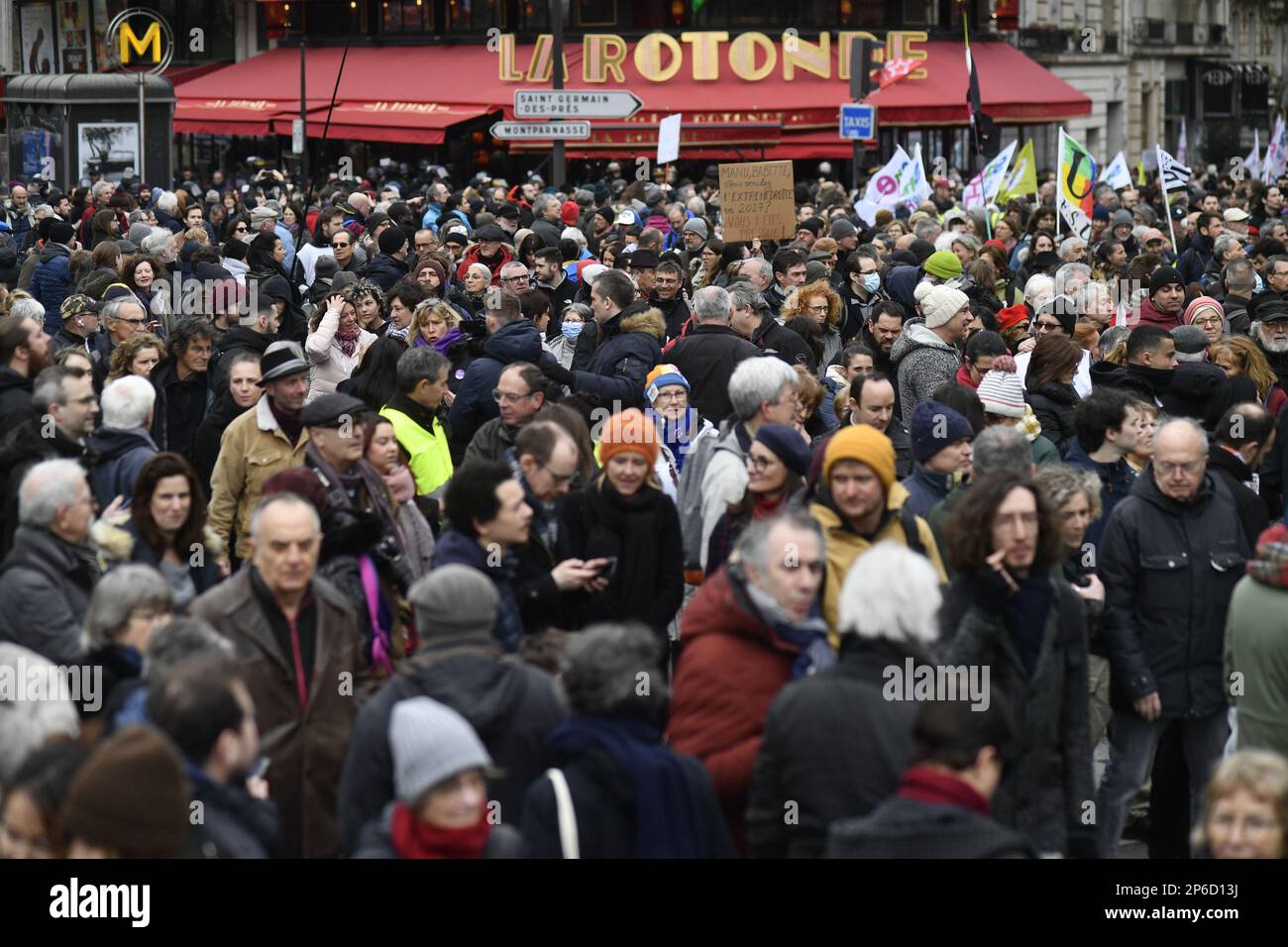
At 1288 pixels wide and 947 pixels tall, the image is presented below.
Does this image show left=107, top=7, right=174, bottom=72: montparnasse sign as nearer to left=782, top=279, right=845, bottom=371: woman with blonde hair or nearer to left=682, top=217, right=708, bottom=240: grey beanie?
left=682, top=217, right=708, bottom=240: grey beanie

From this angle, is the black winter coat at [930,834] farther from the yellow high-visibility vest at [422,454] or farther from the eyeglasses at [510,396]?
the yellow high-visibility vest at [422,454]

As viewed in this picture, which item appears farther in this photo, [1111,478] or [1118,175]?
[1118,175]

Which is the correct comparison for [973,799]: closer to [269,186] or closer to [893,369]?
[893,369]

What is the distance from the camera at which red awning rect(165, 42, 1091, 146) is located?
35594 mm

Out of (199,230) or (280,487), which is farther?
(199,230)

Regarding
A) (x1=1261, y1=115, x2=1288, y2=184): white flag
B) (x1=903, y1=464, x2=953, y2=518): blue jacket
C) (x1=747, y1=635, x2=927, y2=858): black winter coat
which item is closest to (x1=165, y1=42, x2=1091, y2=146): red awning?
(x1=1261, y1=115, x2=1288, y2=184): white flag

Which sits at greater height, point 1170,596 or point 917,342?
point 917,342

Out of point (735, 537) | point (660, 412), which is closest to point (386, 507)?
point (735, 537)

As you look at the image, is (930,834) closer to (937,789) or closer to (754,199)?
(937,789)

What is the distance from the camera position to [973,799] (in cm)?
427

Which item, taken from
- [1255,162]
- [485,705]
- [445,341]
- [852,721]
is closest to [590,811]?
[485,705]

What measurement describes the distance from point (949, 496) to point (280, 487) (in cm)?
236

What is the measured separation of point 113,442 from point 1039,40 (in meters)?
39.1

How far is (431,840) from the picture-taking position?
13.9 ft
